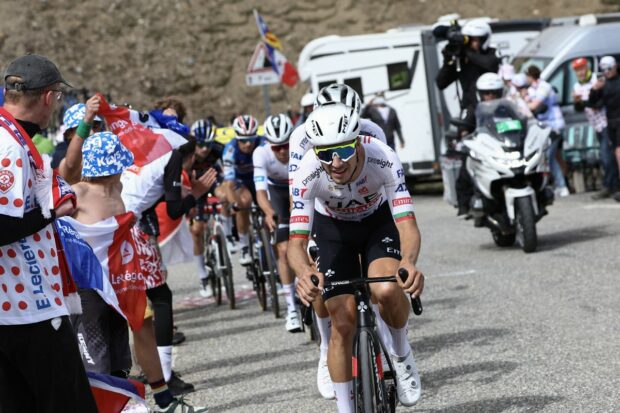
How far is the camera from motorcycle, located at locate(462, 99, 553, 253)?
553 inches

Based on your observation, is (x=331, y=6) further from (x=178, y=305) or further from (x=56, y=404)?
(x=56, y=404)

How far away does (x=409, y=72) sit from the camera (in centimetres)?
2403

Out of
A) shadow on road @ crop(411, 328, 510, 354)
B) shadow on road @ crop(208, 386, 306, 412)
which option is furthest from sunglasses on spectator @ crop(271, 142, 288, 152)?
shadow on road @ crop(208, 386, 306, 412)

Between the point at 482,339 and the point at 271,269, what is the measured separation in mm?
2981

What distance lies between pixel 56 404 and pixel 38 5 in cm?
3392

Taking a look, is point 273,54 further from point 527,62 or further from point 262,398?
point 262,398

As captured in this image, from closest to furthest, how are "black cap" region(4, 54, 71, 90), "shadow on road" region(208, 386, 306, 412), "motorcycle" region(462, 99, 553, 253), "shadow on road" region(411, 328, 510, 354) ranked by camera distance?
"black cap" region(4, 54, 71, 90) → "shadow on road" region(208, 386, 306, 412) → "shadow on road" region(411, 328, 510, 354) → "motorcycle" region(462, 99, 553, 253)

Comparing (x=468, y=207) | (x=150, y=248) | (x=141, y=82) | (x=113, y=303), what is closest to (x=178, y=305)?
(x=468, y=207)

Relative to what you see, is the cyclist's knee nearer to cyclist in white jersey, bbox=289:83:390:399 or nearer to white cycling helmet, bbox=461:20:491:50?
cyclist in white jersey, bbox=289:83:390:399

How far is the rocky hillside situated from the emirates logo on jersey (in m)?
32.3

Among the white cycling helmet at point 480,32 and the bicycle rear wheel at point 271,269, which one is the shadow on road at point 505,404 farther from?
the white cycling helmet at point 480,32

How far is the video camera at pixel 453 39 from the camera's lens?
15047 mm

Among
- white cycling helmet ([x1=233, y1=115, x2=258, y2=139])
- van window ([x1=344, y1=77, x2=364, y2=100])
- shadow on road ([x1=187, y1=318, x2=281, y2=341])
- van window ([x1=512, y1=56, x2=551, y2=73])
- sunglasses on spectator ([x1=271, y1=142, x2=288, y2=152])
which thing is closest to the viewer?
sunglasses on spectator ([x1=271, y1=142, x2=288, y2=152])

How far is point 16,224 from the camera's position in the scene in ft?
16.1
